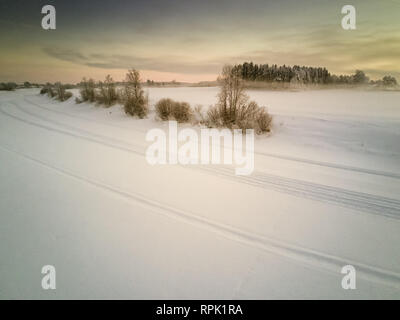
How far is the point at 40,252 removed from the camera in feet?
9.92

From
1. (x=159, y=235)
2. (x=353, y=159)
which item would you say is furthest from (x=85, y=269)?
(x=353, y=159)

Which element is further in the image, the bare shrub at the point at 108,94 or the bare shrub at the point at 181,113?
the bare shrub at the point at 108,94

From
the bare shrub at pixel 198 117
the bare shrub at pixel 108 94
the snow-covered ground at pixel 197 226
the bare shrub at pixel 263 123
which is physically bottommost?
the snow-covered ground at pixel 197 226

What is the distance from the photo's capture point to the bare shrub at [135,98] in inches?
527

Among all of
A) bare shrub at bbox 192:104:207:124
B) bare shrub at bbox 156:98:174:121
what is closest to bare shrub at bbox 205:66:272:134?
bare shrub at bbox 192:104:207:124

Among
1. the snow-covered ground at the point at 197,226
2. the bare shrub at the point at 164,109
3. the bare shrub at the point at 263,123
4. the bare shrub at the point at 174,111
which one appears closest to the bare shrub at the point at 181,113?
the bare shrub at the point at 174,111

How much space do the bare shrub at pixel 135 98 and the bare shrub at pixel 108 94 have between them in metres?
1.86

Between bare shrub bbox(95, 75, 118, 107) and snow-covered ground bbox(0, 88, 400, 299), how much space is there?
1071 centimetres

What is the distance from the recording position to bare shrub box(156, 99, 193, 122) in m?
11.9

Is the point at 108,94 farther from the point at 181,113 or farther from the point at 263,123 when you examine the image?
the point at 263,123

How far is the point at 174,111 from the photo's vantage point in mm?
12000

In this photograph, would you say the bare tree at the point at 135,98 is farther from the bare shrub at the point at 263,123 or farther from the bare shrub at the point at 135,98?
the bare shrub at the point at 263,123

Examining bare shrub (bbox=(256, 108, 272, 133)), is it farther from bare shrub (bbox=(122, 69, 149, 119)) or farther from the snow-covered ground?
bare shrub (bbox=(122, 69, 149, 119))
